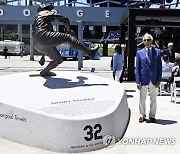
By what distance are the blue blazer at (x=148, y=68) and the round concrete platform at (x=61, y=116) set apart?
1.89 feet

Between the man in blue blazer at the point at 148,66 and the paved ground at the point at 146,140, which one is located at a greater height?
the man in blue blazer at the point at 148,66

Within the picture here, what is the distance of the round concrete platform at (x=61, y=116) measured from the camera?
575cm

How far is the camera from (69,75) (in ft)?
30.1

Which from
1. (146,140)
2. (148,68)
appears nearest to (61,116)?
(146,140)

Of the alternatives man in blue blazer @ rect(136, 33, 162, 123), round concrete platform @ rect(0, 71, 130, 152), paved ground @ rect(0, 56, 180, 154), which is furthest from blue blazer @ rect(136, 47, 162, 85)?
paved ground @ rect(0, 56, 180, 154)

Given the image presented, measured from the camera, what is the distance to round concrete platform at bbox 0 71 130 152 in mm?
5754

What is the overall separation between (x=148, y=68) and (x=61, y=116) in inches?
98.1

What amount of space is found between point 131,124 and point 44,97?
1.98 meters

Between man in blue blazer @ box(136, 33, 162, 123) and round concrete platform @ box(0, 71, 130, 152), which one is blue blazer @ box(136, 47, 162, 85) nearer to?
man in blue blazer @ box(136, 33, 162, 123)

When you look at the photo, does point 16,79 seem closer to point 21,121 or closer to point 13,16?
point 21,121

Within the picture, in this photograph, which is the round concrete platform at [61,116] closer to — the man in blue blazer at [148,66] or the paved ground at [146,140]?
the paved ground at [146,140]

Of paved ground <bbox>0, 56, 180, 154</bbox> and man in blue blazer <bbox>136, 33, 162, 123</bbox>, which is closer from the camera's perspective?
paved ground <bbox>0, 56, 180, 154</bbox>

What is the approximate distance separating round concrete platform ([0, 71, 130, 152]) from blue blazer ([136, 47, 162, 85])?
0.58 metres

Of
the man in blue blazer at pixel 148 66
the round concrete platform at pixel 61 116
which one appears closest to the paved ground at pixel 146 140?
the round concrete platform at pixel 61 116
